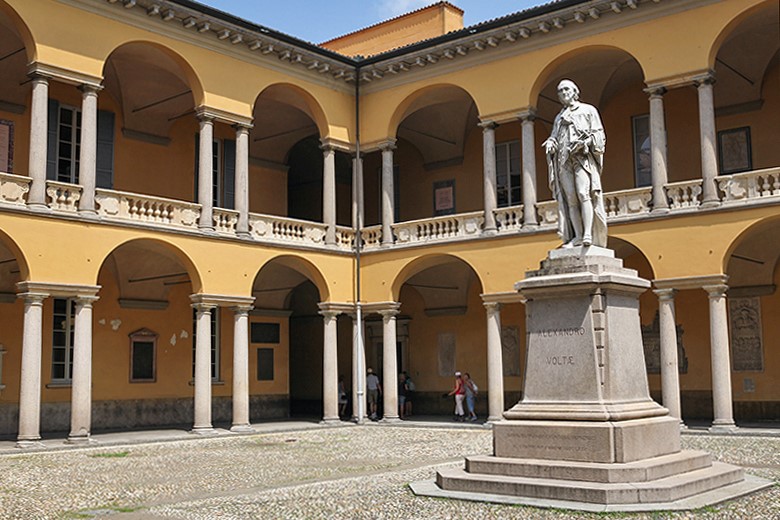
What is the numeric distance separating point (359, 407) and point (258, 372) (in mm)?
4058

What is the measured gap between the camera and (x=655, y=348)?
22875 millimetres

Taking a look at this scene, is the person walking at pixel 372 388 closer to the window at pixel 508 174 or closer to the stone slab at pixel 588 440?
the window at pixel 508 174

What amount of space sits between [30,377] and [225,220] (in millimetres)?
6169

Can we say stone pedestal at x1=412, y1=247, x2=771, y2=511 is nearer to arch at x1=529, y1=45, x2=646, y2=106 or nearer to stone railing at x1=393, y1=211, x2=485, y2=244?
arch at x1=529, y1=45, x2=646, y2=106

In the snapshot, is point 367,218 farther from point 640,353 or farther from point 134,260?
point 640,353

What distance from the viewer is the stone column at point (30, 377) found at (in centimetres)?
1711

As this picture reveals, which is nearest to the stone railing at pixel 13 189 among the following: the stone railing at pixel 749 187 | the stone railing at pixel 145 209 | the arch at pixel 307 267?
the stone railing at pixel 145 209

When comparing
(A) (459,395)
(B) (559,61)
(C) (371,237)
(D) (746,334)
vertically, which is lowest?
(A) (459,395)

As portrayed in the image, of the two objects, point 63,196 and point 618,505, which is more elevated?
point 63,196

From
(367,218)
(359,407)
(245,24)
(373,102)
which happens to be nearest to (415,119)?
(373,102)

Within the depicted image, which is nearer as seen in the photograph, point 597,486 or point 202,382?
point 597,486

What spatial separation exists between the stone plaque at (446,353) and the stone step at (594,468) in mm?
16750

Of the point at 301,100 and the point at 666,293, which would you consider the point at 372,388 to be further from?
the point at 666,293

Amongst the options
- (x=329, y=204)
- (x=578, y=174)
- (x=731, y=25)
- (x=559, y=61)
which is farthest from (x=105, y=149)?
(x=578, y=174)
